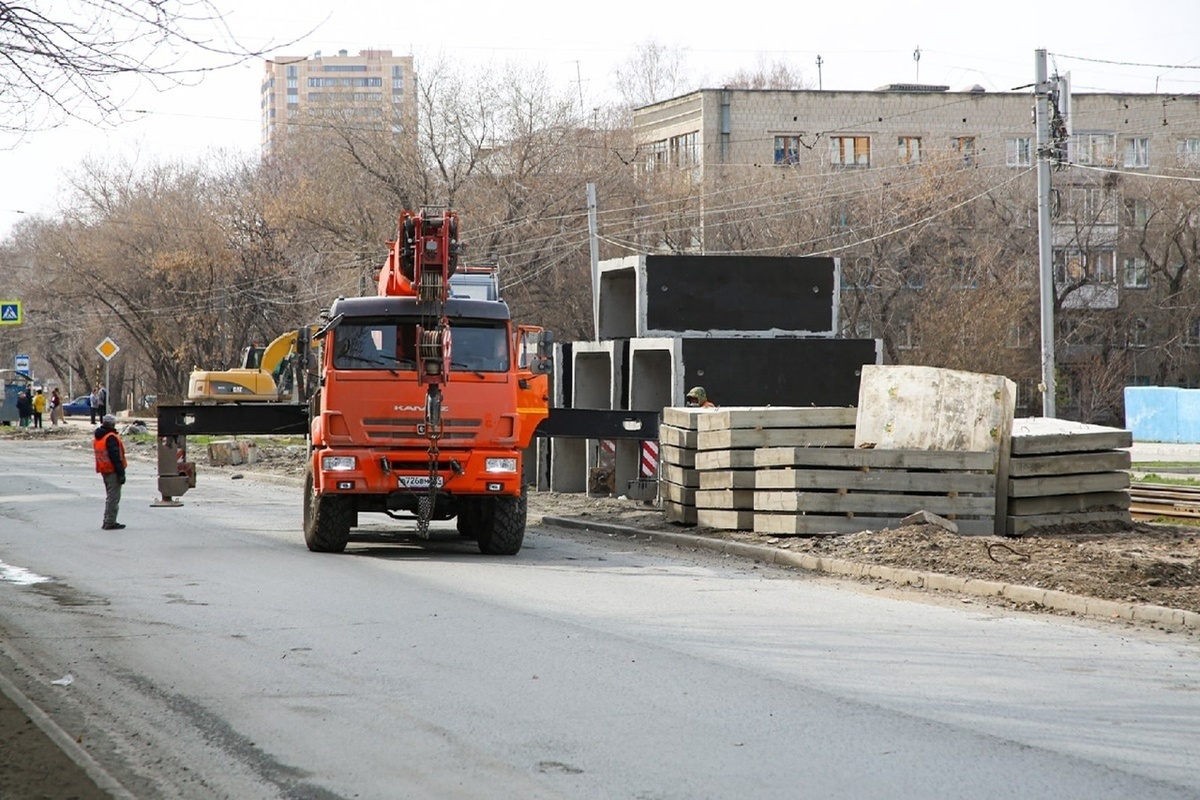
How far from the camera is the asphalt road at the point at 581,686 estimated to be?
20.9 feet

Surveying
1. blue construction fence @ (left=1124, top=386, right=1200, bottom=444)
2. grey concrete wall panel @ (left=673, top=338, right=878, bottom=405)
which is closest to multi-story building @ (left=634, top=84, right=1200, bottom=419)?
blue construction fence @ (left=1124, top=386, right=1200, bottom=444)

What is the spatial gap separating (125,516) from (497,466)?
28.8 feet

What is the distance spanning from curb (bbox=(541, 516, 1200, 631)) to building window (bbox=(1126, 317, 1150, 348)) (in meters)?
48.3

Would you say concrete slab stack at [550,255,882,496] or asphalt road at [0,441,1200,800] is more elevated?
concrete slab stack at [550,255,882,496]

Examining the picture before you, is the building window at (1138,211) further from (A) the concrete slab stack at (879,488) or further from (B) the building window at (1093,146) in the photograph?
(A) the concrete slab stack at (879,488)

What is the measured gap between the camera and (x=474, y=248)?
2007 inches

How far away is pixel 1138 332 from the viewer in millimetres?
61594

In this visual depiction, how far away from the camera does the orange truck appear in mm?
15586

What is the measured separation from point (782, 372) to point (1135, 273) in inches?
1732

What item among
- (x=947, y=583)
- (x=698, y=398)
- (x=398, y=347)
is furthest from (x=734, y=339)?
(x=947, y=583)

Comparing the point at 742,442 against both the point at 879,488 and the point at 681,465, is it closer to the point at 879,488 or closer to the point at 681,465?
the point at 681,465

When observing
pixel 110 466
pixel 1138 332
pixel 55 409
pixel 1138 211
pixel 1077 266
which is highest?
pixel 1138 211

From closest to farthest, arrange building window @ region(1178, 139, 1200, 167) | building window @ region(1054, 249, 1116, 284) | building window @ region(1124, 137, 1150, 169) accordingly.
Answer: building window @ region(1054, 249, 1116, 284) → building window @ region(1178, 139, 1200, 167) → building window @ region(1124, 137, 1150, 169)

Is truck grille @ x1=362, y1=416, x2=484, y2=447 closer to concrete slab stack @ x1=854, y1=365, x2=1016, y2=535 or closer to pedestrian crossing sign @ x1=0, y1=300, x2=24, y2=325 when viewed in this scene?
concrete slab stack @ x1=854, y1=365, x2=1016, y2=535
